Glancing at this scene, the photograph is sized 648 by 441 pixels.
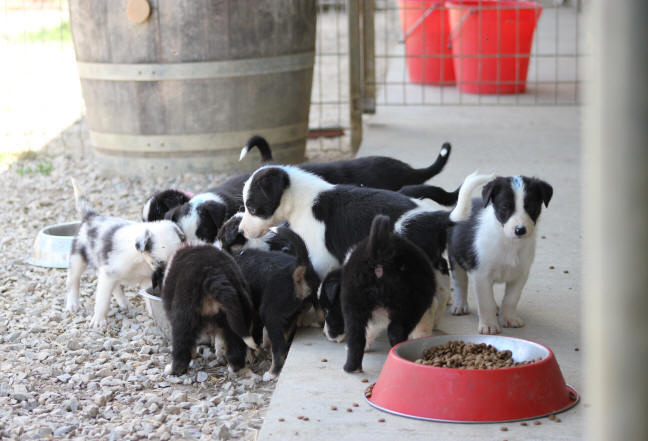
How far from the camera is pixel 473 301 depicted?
477cm

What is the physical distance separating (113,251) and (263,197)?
0.99m

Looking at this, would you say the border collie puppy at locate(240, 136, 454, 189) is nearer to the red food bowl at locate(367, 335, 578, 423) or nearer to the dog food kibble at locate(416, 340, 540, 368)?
the dog food kibble at locate(416, 340, 540, 368)

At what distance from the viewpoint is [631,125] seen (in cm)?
120

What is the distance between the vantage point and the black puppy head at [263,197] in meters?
4.32

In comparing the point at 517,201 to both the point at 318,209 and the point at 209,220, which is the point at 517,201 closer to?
the point at 318,209

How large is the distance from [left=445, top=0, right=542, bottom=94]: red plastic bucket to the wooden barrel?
120 inches

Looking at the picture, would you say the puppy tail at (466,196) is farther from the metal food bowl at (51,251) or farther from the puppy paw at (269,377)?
the metal food bowl at (51,251)

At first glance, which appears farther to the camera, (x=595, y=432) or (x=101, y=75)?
(x=101, y=75)

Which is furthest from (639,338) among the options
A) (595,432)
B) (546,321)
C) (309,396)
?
(546,321)

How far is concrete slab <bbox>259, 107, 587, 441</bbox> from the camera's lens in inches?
121

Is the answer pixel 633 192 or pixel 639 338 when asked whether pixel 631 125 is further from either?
pixel 639 338

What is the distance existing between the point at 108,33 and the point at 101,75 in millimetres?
413

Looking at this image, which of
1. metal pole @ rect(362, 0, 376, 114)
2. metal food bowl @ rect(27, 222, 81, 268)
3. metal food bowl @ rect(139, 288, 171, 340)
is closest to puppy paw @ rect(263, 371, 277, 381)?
metal food bowl @ rect(139, 288, 171, 340)

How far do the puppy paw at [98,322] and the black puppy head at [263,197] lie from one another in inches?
42.2
